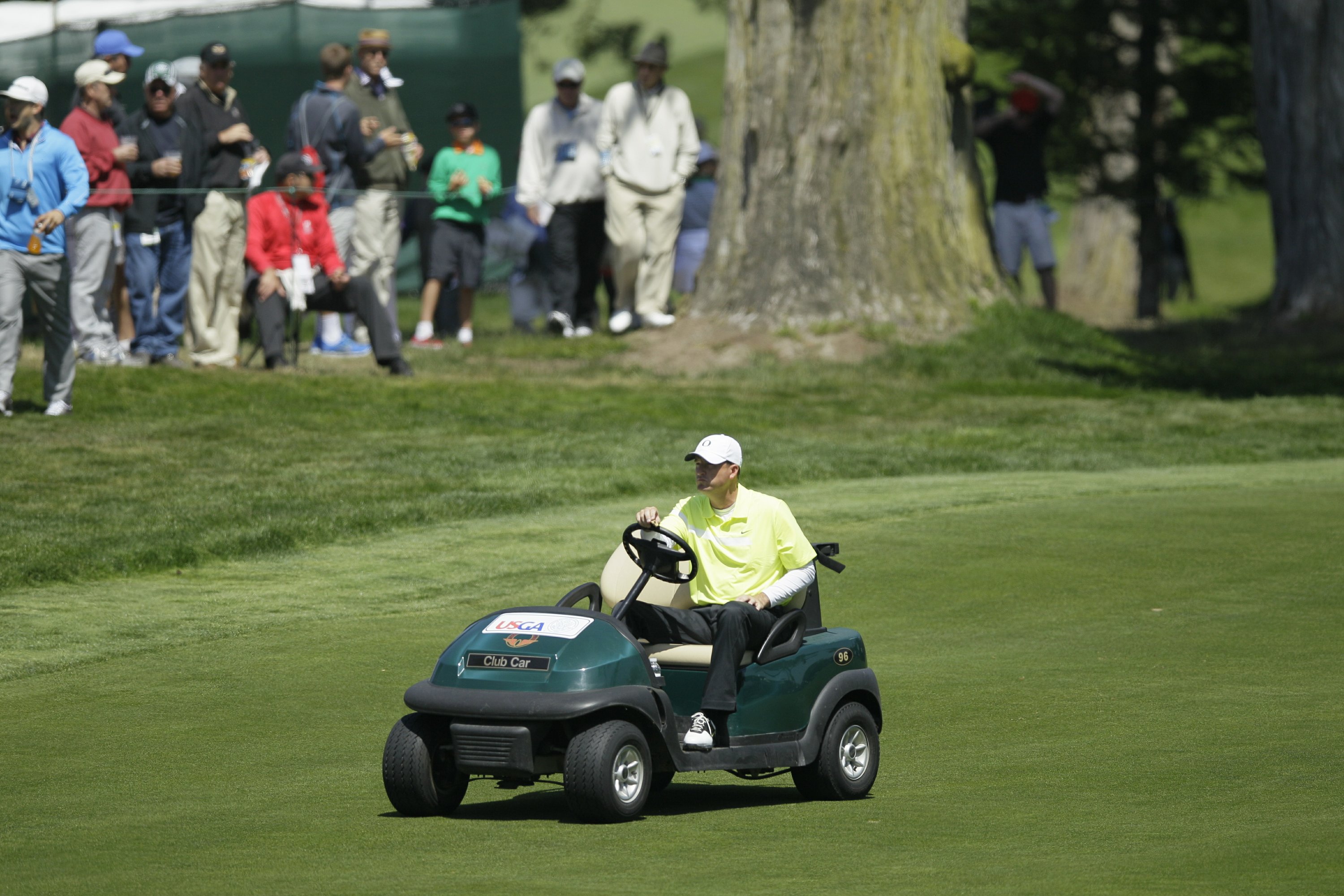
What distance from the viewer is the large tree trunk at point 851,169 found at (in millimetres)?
21484

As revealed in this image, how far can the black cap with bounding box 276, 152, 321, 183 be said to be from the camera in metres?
17.2

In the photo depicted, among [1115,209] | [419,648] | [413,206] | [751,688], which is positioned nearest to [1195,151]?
[1115,209]

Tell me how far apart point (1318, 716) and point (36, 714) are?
5375mm

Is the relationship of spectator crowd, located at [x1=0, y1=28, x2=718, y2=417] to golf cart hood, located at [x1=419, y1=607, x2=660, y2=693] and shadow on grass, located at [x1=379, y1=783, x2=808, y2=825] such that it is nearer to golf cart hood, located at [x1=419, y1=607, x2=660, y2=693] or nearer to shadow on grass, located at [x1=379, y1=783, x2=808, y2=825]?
shadow on grass, located at [x1=379, y1=783, x2=808, y2=825]

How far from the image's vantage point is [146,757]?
307 inches

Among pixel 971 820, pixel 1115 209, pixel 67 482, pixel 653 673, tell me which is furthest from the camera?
pixel 1115 209

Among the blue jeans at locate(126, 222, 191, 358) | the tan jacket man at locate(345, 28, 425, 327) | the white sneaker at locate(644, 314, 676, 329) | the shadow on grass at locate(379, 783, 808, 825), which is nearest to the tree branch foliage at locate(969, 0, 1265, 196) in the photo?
the white sneaker at locate(644, 314, 676, 329)

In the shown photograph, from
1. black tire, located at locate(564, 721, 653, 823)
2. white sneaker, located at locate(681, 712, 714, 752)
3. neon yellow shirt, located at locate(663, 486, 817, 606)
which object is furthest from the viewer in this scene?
neon yellow shirt, located at locate(663, 486, 817, 606)

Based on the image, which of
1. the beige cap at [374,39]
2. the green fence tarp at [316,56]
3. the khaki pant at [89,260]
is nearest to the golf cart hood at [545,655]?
the khaki pant at [89,260]

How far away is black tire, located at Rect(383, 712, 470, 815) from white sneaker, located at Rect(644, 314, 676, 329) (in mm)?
15053

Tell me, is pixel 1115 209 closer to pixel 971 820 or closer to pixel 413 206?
pixel 413 206

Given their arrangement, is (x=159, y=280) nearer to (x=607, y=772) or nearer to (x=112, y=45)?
(x=112, y=45)

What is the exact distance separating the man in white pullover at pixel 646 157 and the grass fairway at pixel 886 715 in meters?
6.56

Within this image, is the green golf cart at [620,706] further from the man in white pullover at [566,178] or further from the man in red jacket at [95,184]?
the man in white pullover at [566,178]
